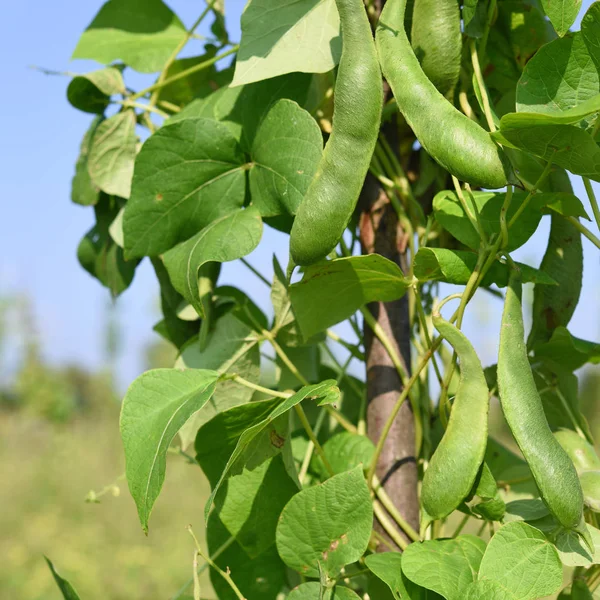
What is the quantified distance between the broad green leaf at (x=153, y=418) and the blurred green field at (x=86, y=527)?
3686 mm

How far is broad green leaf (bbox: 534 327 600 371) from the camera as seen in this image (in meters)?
0.57

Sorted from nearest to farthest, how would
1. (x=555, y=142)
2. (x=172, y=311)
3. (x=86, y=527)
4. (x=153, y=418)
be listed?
1. (x=555, y=142)
2. (x=153, y=418)
3. (x=172, y=311)
4. (x=86, y=527)

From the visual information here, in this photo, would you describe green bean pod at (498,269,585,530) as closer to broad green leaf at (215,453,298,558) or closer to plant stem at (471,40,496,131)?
plant stem at (471,40,496,131)

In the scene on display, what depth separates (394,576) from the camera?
48 cm

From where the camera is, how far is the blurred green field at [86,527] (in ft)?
16.1

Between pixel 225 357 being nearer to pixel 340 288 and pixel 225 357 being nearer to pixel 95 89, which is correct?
pixel 340 288

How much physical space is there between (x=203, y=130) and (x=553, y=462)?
397 millimetres

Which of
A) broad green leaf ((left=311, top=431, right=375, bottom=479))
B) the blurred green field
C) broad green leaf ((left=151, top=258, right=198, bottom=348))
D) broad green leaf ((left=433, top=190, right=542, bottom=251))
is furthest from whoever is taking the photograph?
the blurred green field

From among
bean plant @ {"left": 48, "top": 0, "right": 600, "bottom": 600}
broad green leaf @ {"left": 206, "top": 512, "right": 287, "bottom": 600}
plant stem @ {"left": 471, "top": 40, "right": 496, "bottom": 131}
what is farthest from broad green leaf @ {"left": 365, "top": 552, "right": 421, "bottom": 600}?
plant stem @ {"left": 471, "top": 40, "right": 496, "bottom": 131}

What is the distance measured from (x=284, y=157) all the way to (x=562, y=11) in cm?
23

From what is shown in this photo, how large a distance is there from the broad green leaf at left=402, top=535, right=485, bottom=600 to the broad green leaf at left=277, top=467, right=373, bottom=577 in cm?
4

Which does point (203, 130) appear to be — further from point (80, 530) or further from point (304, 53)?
point (80, 530)

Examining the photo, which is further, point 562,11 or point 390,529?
point 390,529

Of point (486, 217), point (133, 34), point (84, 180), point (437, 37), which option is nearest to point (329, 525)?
point (486, 217)
